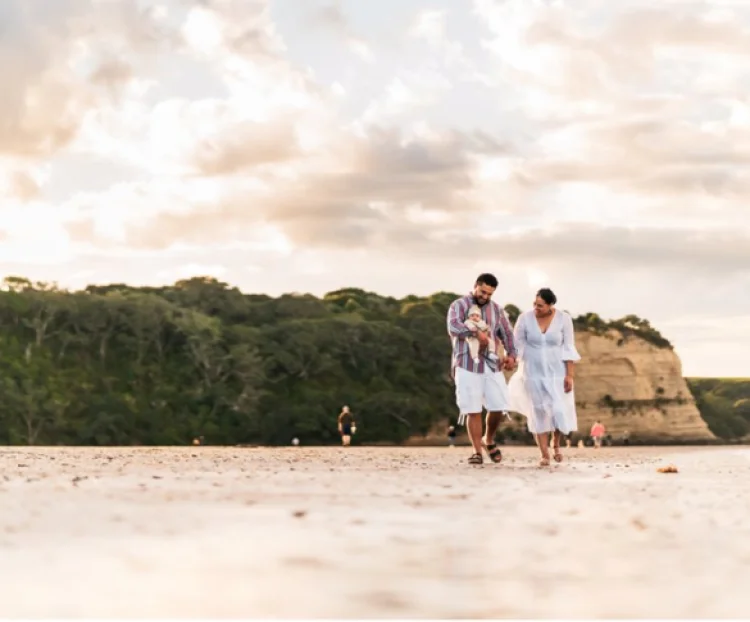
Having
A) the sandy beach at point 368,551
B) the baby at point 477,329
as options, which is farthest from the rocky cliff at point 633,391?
the sandy beach at point 368,551

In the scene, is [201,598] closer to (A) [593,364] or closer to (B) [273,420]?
(B) [273,420]

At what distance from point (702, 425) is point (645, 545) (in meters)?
88.5

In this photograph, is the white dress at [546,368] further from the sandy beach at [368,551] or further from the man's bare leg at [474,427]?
the sandy beach at [368,551]

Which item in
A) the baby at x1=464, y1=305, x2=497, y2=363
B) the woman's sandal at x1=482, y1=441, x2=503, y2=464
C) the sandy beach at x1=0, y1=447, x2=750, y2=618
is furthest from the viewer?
the woman's sandal at x1=482, y1=441, x2=503, y2=464

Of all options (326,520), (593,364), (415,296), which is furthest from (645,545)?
(415,296)

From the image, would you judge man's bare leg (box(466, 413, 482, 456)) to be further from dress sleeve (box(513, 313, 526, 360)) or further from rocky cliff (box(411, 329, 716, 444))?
rocky cliff (box(411, 329, 716, 444))

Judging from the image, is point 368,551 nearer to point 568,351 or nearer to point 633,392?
point 568,351

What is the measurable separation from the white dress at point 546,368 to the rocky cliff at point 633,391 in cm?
7178

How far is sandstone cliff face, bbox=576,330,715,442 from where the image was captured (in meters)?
87.3

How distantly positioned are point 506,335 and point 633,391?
7646cm

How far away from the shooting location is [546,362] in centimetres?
1447

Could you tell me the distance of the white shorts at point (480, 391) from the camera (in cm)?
1399

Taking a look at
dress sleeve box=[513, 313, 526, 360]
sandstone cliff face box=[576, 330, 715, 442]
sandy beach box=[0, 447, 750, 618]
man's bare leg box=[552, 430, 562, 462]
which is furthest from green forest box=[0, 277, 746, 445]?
sandy beach box=[0, 447, 750, 618]

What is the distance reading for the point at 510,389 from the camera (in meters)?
14.8
